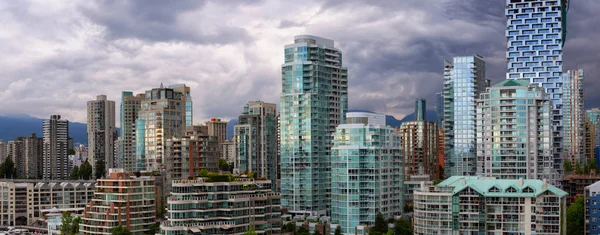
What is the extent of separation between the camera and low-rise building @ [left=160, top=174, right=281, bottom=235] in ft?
305

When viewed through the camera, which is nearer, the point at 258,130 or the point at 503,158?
the point at 503,158

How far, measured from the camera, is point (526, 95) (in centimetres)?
10812

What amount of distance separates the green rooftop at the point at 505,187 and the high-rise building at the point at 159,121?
82947mm

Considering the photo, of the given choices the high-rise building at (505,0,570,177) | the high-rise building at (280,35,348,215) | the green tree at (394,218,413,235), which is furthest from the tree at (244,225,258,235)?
the high-rise building at (505,0,570,177)

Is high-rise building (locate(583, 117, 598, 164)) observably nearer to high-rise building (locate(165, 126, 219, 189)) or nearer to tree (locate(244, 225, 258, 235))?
high-rise building (locate(165, 126, 219, 189))

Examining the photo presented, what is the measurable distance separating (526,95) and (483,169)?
47.5ft

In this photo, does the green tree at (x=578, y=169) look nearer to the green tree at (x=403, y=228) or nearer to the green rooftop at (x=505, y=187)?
the green tree at (x=403, y=228)

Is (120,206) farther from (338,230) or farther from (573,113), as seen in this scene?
(573,113)

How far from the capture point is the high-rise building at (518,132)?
108m

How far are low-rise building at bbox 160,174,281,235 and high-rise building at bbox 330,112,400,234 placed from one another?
15940 millimetres

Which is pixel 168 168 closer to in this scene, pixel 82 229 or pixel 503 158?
pixel 82 229

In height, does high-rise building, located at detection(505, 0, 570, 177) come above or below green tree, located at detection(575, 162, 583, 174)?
above

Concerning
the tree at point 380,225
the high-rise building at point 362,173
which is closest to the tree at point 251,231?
the high-rise building at point 362,173

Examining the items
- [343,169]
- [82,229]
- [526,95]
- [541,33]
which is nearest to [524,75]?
[541,33]
